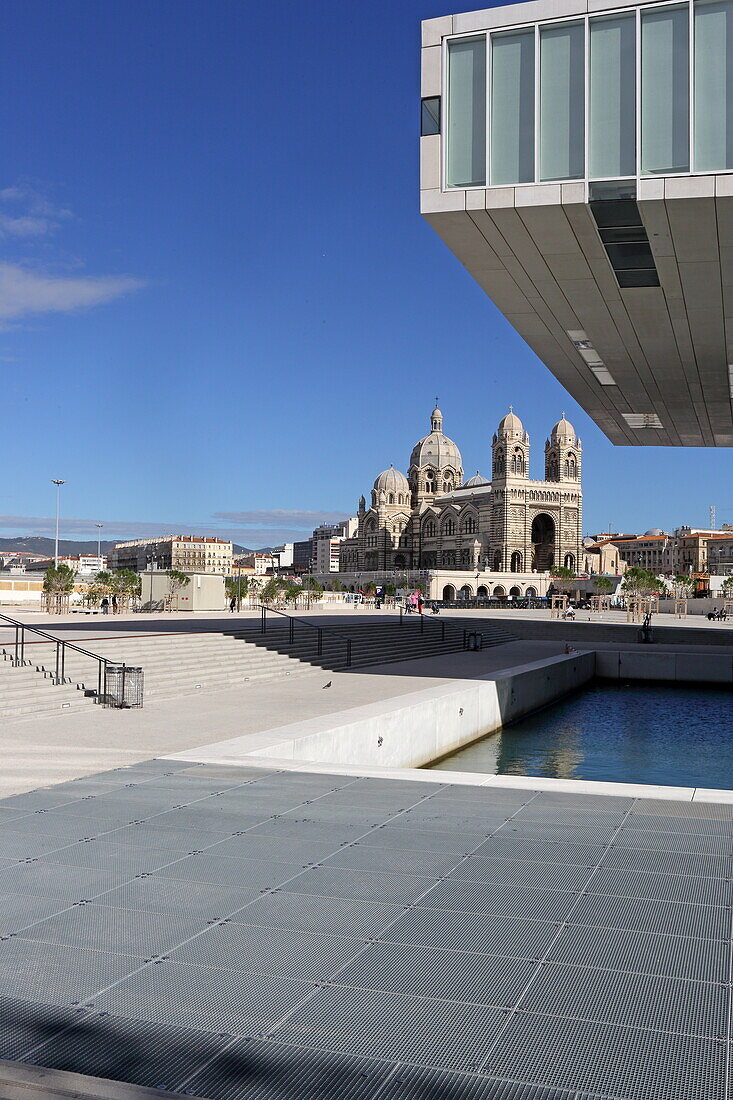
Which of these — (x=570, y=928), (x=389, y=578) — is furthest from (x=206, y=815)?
(x=389, y=578)

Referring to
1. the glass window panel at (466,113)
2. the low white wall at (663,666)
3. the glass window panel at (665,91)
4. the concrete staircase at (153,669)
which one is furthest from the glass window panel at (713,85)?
the low white wall at (663,666)

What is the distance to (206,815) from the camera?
7.52 m

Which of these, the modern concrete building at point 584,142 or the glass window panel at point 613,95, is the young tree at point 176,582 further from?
the glass window panel at point 613,95

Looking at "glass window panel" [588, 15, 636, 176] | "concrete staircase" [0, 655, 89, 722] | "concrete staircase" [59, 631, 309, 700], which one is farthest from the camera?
"concrete staircase" [59, 631, 309, 700]

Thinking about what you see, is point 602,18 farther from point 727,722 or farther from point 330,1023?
point 727,722

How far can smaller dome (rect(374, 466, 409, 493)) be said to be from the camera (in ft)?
588

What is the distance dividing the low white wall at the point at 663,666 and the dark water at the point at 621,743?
7.96 ft

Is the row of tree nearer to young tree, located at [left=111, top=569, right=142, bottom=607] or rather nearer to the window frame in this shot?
young tree, located at [left=111, top=569, right=142, bottom=607]

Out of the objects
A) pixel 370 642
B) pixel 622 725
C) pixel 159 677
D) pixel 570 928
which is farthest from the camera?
pixel 370 642

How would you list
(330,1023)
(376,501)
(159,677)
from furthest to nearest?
1. (376,501)
2. (159,677)
3. (330,1023)

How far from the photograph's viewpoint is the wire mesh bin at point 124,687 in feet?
50.7

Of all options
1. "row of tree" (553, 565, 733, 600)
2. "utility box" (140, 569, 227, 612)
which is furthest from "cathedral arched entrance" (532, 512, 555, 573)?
"utility box" (140, 569, 227, 612)

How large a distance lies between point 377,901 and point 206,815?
239 centimetres

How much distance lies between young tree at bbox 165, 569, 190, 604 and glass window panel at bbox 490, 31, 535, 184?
125 ft
